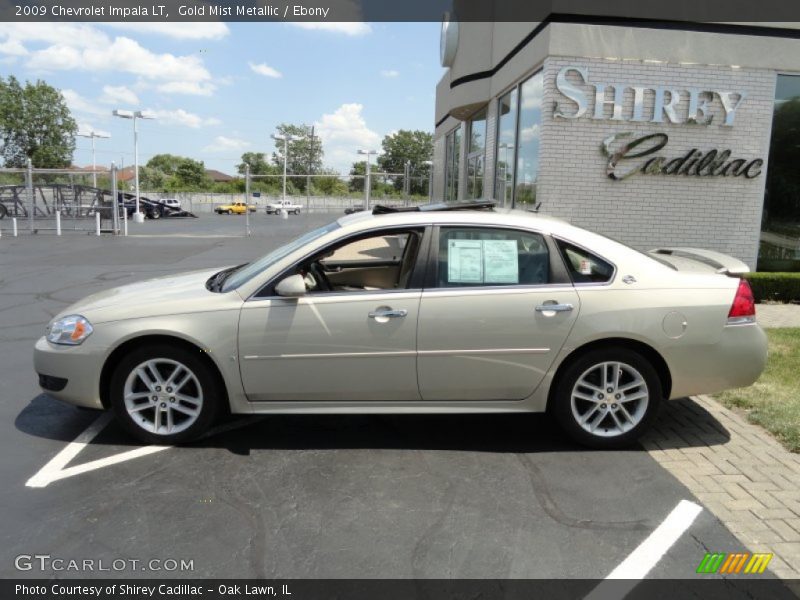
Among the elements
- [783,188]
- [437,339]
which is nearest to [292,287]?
[437,339]

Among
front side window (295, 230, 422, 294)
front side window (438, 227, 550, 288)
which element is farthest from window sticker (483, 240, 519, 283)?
front side window (295, 230, 422, 294)

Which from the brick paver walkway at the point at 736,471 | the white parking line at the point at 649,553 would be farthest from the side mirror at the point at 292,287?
the brick paver walkway at the point at 736,471

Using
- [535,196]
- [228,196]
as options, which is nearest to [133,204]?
[228,196]

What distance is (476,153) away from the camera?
16.5m

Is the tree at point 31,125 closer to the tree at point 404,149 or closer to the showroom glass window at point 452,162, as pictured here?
the tree at point 404,149

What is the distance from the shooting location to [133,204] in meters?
40.5

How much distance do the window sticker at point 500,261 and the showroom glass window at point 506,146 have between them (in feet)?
28.8

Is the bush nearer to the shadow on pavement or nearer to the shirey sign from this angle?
the shirey sign

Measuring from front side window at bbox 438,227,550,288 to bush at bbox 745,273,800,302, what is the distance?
6758 mm

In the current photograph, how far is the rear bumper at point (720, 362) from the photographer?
4.04 metres

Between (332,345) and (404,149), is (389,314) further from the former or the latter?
(404,149)

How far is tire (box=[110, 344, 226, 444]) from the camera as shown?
3984mm

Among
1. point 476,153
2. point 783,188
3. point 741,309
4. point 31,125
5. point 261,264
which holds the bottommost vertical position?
point 741,309

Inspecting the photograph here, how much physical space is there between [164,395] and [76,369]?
1.86 ft
